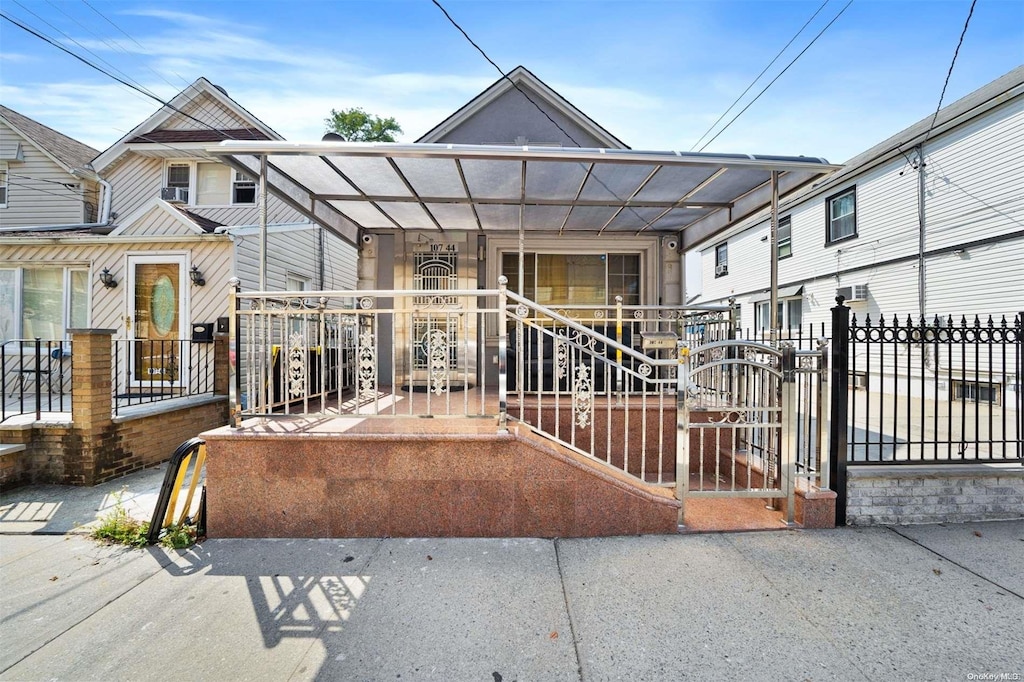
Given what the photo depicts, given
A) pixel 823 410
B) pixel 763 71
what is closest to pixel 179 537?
pixel 823 410

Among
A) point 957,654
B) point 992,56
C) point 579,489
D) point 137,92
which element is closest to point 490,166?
point 579,489

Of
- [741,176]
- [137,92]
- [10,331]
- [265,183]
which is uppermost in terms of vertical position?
[137,92]

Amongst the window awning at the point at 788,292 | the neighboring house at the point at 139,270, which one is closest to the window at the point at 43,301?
the neighboring house at the point at 139,270

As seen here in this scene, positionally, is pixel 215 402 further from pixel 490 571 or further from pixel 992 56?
pixel 992 56

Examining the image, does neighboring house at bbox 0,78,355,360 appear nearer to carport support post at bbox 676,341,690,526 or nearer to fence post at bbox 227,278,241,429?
fence post at bbox 227,278,241,429

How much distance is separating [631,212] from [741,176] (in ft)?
5.09

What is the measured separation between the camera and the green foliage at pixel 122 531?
3342mm

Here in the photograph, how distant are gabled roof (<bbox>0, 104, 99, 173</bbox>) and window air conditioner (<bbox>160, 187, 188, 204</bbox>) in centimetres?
255

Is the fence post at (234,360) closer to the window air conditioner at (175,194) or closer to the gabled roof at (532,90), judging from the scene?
the gabled roof at (532,90)

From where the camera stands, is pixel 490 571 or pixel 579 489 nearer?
pixel 490 571

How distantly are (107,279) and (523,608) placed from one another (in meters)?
9.33

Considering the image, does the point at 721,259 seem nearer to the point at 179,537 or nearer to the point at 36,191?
the point at 179,537

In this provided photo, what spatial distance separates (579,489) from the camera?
330 cm

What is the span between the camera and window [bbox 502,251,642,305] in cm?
700
